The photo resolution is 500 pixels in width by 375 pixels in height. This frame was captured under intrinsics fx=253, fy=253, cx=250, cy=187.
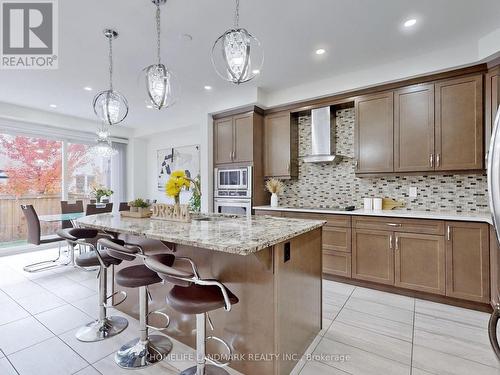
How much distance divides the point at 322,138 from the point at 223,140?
166 cm

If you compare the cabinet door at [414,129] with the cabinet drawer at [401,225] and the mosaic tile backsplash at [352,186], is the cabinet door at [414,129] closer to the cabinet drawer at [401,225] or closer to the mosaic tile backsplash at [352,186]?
the mosaic tile backsplash at [352,186]

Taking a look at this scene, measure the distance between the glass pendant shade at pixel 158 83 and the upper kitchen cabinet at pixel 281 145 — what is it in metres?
2.31

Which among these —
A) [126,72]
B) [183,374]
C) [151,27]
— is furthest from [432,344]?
[126,72]

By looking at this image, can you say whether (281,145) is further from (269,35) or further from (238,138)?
(269,35)

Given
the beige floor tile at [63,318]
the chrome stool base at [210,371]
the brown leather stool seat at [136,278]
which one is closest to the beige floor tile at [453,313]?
the chrome stool base at [210,371]

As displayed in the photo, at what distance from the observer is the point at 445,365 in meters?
1.74

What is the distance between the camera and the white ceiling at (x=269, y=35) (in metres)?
2.15

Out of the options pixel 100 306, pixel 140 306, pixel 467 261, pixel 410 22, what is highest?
pixel 410 22

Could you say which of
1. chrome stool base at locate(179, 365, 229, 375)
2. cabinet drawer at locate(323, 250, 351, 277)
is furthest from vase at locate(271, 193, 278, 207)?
chrome stool base at locate(179, 365, 229, 375)

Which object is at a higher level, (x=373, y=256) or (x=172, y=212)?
(x=172, y=212)

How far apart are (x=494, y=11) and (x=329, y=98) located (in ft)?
5.84

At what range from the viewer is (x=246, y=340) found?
64.9 inches

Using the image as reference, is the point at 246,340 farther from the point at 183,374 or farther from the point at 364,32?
the point at 364,32

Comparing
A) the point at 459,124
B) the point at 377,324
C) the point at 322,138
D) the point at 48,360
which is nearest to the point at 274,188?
the point at 322,138
